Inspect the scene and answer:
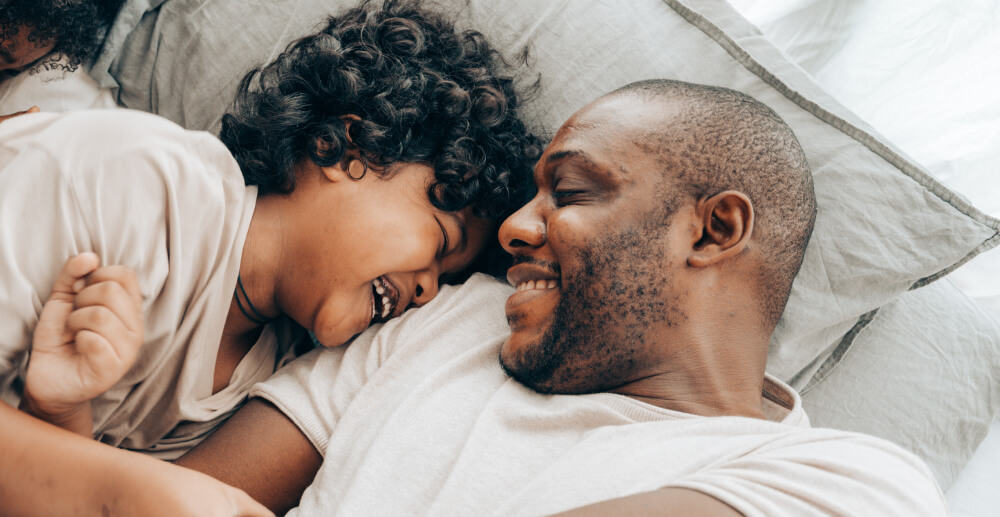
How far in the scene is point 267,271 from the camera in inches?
55.6

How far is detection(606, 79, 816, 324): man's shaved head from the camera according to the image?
124 centimetres

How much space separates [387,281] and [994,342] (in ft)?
4.91

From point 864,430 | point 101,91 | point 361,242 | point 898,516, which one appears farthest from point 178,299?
point 864,430

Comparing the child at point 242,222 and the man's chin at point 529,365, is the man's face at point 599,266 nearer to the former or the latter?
the man's chin at point 529,365

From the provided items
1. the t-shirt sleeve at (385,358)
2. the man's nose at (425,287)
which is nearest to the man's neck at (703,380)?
the t-shirt sleeve at (385,358)

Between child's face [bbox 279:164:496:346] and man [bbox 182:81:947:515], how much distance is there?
0.13 metres

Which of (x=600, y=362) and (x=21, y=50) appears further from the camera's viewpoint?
(x=21, y=50)

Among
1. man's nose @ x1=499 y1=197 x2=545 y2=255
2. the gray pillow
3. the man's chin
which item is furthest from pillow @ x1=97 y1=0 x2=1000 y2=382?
the man's chin

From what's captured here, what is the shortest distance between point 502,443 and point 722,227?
59cm

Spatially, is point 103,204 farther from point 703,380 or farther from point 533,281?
point 703,380

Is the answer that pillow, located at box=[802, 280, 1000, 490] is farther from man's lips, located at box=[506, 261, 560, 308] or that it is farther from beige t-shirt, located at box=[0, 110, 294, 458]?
beige t-shirt, located at box=[0, 110, 294, 458]

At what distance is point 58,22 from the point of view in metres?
1.63

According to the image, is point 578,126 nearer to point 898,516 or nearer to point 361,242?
point 361,242

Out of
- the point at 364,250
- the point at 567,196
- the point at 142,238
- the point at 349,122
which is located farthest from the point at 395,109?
the point at 142,238
